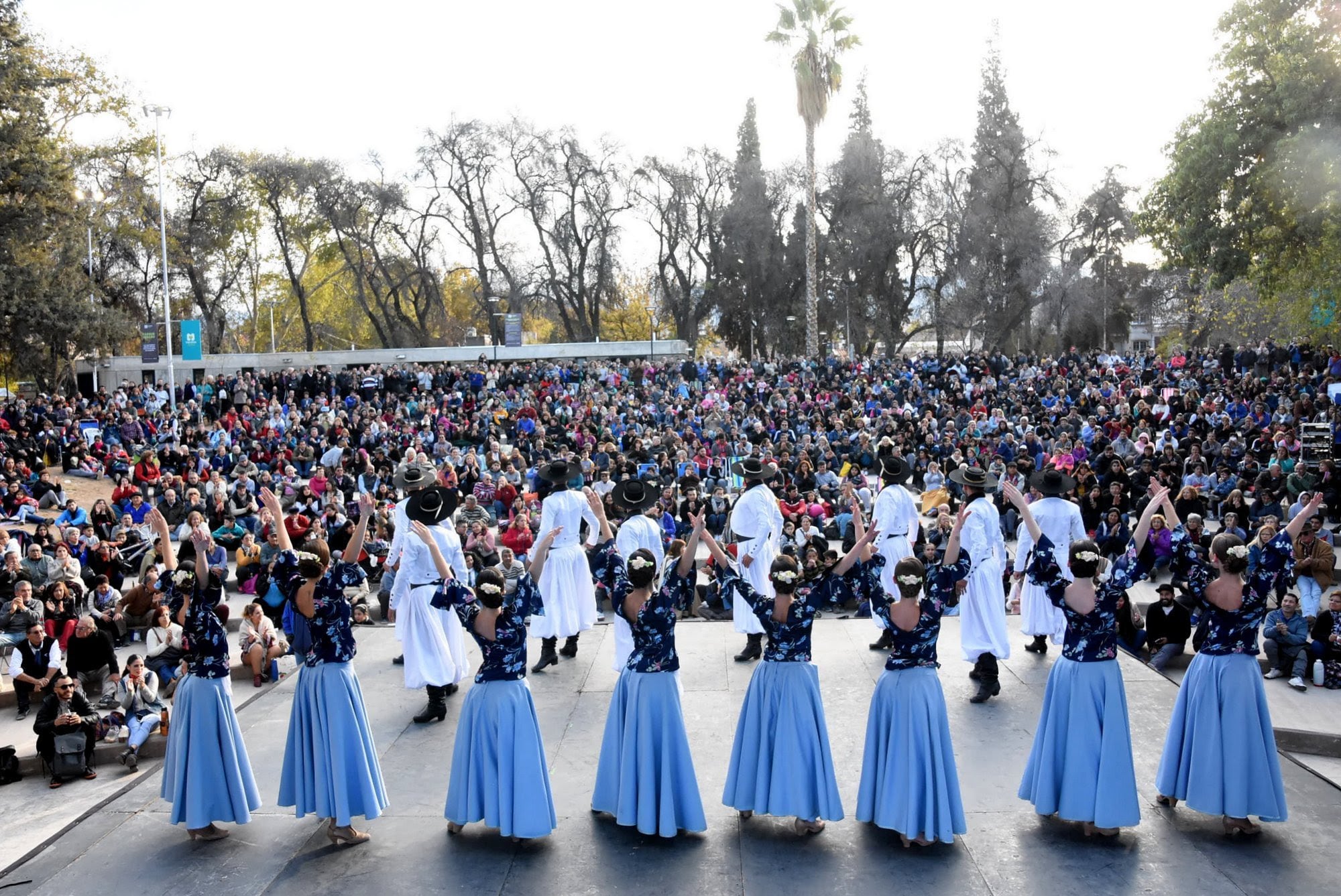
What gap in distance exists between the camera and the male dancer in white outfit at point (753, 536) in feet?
29.9

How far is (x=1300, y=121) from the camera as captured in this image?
1590 centimetres

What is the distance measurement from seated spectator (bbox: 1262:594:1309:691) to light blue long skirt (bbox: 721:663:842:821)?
5.87 metres

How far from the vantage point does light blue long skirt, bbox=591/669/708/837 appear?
18.9ft

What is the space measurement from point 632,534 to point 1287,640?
6119 mm

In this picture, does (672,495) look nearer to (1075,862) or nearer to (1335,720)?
(1335,720)

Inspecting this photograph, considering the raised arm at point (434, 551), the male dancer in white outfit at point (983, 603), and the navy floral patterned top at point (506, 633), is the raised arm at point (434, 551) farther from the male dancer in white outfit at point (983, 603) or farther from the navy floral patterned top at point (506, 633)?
the male dancer in white outfit at point (983, 603)

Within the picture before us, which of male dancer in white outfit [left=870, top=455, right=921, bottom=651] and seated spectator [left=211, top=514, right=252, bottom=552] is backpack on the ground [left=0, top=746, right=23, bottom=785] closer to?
seated spectator [left=211, top=514, right=252, bottom=552]

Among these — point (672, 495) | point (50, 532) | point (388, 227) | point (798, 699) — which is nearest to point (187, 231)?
point (388, 227)

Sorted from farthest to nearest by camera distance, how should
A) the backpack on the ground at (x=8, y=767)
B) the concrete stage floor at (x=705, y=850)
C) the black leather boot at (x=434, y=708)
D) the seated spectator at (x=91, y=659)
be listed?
the seated spectator at (x=91, y=659), the backpack on the ground at (x=8, y=767), the black leather boot at (x=434, y=708), the concrete stage floor at (x=705, y=850)

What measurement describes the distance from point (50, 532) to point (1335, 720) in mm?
14771

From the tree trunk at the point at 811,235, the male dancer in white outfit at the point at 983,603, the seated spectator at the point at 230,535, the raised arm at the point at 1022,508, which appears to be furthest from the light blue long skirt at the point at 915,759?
the tree trunk at the point at 811,235

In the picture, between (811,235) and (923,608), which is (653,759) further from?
(811,235)

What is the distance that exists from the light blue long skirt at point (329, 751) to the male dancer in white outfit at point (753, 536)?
369cm

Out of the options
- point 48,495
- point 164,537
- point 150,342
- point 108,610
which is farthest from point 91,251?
point 164,537
